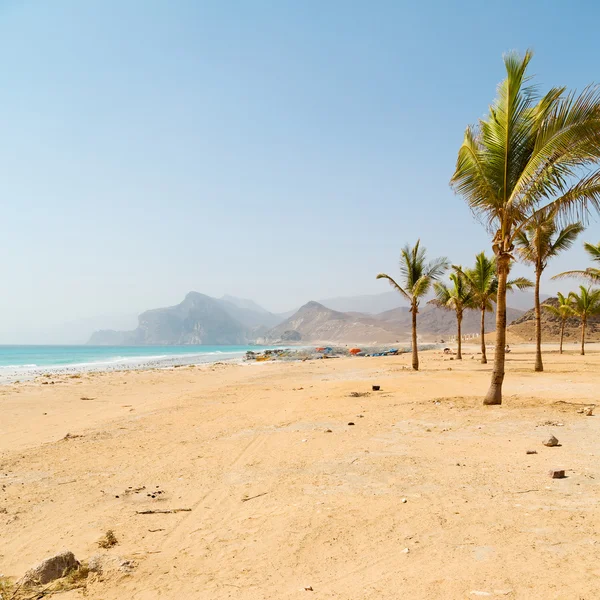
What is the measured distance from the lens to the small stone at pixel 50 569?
3.81 m

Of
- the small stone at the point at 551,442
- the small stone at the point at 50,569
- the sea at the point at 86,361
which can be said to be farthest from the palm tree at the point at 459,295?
the small stone at the point at 50,569

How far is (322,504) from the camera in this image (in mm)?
5055

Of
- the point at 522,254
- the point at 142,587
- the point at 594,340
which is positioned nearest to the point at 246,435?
the point at 142,587

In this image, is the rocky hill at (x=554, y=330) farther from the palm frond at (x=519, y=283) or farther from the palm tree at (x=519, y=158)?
the palm tree at (x=519, y=158)

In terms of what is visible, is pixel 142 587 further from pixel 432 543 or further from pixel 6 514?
pixel 6 514

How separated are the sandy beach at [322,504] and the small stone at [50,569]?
0.29 m

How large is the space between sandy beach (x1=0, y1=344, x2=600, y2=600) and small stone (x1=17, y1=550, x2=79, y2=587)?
0.29 meters

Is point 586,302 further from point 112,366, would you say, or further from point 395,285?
point 112,366

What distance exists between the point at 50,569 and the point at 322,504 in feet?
9.19

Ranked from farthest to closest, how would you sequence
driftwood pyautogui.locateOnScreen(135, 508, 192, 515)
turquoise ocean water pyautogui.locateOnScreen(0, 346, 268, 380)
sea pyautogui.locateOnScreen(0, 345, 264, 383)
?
turquoise ocean water pyautogui.locateOnScreen(0, 346, 268, 380) < sea pyautogui.locateOnScreen(0, 345, 264, 383) < driftwood pyautogui.locateOnScreen(135, 508, 192, 515)

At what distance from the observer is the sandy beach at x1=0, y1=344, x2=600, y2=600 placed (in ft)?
11.5

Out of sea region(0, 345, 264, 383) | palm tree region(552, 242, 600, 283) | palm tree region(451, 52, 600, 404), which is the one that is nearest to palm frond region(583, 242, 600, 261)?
palm tree region(552, 242, 600, 283)

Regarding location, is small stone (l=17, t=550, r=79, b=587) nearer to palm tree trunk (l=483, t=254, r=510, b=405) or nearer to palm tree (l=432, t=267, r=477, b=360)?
palm tree trunk (l=483, t=254, r=510, b=405)

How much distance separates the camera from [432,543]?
12.9 ft
